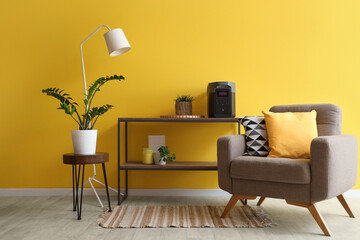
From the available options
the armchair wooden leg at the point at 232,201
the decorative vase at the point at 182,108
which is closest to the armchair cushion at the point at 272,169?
the armchair wooden leg at the point at 232,201

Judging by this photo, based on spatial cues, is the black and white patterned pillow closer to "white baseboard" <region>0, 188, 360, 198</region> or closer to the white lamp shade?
"white baseboard" <region>0, 188, 360, 198</region>

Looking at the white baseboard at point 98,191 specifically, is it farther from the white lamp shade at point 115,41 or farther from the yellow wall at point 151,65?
the white lamp shade at point 115,41

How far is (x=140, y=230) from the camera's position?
213 cm

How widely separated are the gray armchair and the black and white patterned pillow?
0.27ft

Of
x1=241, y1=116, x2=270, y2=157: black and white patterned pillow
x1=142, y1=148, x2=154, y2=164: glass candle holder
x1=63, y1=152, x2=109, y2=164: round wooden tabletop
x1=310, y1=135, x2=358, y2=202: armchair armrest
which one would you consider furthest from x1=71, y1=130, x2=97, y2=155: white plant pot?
x1=310, y1=135, x2=358, y2=202: armchair armrest

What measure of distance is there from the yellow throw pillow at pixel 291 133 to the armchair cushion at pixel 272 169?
191 millimetres

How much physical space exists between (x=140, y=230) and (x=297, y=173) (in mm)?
1013

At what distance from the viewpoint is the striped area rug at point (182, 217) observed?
7.27 ft

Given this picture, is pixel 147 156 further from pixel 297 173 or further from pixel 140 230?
pixel 297 173

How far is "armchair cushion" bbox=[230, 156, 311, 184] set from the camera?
206cm

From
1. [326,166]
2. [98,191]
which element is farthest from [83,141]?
[326,166]

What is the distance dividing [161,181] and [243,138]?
0.99 metres

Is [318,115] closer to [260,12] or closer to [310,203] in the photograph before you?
[310,203]

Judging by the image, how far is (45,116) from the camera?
320 centimetres
